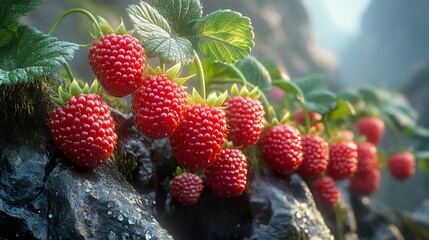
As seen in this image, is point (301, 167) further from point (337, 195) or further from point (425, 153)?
point (425, 153)

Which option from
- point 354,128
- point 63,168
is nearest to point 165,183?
point 63,168

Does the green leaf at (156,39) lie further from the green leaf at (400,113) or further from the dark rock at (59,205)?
the green leaf at (400,113)

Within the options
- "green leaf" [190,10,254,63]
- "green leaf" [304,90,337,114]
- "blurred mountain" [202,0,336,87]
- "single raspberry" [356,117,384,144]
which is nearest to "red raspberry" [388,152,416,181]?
"single raspberry" [356,117,384,144]

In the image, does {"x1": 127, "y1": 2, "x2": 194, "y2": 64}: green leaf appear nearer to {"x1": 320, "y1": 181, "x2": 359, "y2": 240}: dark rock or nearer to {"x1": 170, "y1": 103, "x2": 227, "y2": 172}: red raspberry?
{"x1": 170, "y1": 103, "x2": 227, "y2": 172}: red raspberry

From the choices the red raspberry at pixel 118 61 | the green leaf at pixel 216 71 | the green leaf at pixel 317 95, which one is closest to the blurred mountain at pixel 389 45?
the green leaf at pixel 317 95

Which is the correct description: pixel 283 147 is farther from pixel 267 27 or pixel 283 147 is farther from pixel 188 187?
pixel 267 27
